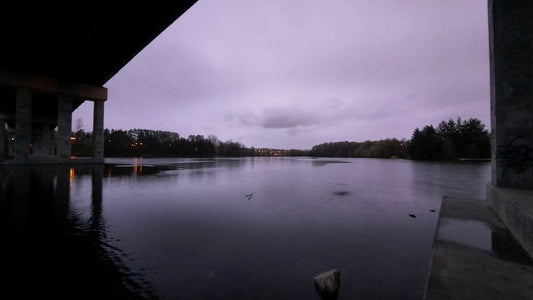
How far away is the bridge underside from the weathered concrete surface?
55.9 ft

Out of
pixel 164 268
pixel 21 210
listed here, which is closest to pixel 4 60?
pixel 21 210

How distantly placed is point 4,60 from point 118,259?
3682 centimetres

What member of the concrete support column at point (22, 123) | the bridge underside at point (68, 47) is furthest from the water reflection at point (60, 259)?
the concrete support column at point (22, 123)

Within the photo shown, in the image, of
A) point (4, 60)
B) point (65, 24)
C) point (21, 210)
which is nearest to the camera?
point (21, 210)

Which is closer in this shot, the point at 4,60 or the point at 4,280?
the point at 4,280

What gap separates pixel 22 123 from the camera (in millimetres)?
29781

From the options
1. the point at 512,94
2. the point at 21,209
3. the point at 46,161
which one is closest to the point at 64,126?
the point at 46,161

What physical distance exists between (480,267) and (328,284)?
2.99 m

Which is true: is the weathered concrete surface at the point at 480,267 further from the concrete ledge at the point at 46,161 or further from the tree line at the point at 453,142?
the tree line at the point at 453,142

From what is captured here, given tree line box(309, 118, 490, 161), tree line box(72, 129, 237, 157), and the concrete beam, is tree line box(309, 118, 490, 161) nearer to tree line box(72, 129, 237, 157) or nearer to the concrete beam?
the concrete beam

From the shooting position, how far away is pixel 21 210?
27.9ft

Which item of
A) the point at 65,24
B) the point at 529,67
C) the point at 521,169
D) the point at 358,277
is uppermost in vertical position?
the point at 65,24

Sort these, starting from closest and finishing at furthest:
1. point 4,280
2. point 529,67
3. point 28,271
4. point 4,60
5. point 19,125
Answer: point 4,280, point 28,271, point 529,67, point 4,60, point 19,125

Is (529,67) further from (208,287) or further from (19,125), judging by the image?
(19,125)
